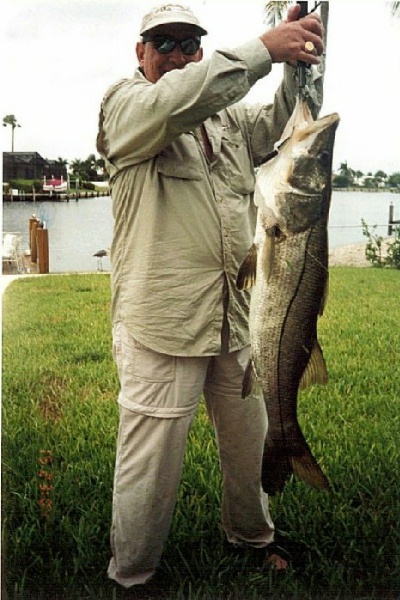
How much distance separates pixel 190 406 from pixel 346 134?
1030mm

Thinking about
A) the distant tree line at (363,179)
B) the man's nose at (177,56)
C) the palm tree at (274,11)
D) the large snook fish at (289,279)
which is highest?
the palm tree at (274,11)

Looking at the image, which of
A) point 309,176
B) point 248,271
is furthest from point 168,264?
point 309,176

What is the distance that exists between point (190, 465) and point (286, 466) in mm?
399

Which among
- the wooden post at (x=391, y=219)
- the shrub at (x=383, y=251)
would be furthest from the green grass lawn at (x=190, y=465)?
the wooden post at (x=391, y=219)

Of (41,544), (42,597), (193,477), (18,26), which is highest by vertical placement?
(18,26)

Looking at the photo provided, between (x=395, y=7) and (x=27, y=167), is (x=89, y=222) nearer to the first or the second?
(x=27, y=167)

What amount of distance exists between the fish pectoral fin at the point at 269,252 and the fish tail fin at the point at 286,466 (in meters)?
0.55

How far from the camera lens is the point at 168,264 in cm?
236

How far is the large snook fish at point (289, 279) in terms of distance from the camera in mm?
2168

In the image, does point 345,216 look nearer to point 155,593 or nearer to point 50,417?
point 50,417

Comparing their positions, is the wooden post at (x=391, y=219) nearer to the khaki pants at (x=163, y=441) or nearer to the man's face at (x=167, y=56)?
the khaki pants at (x=163, y=441)

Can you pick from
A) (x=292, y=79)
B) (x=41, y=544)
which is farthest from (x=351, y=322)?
(x=41, y=544)

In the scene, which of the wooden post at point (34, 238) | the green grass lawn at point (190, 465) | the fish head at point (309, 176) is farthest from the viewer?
the wooden post at point (34, 238)

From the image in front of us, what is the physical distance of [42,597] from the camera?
2510mm
